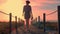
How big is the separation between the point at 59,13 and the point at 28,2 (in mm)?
6843

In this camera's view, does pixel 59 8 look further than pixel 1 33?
No

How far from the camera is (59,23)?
10.9 metres

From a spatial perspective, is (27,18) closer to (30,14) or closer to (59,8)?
(30,14)

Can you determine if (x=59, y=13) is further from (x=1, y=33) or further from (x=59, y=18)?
(x=1, y=33)

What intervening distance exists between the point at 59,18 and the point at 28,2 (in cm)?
681

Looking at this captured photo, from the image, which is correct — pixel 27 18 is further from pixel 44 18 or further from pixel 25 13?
pixel 44 18

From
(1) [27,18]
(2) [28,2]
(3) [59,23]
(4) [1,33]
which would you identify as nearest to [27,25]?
(1) [27,18]

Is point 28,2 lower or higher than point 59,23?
higher

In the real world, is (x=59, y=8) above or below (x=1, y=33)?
above

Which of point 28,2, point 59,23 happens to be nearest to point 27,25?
point 28,2

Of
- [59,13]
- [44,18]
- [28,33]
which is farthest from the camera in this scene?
[44,18]

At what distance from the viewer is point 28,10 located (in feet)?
58.3

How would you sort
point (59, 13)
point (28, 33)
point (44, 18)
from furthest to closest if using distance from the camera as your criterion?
1. point (44, 18)
2. point (28, 33)
3. point (59, 13)

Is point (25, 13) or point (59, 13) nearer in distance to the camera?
point (59, 13)
